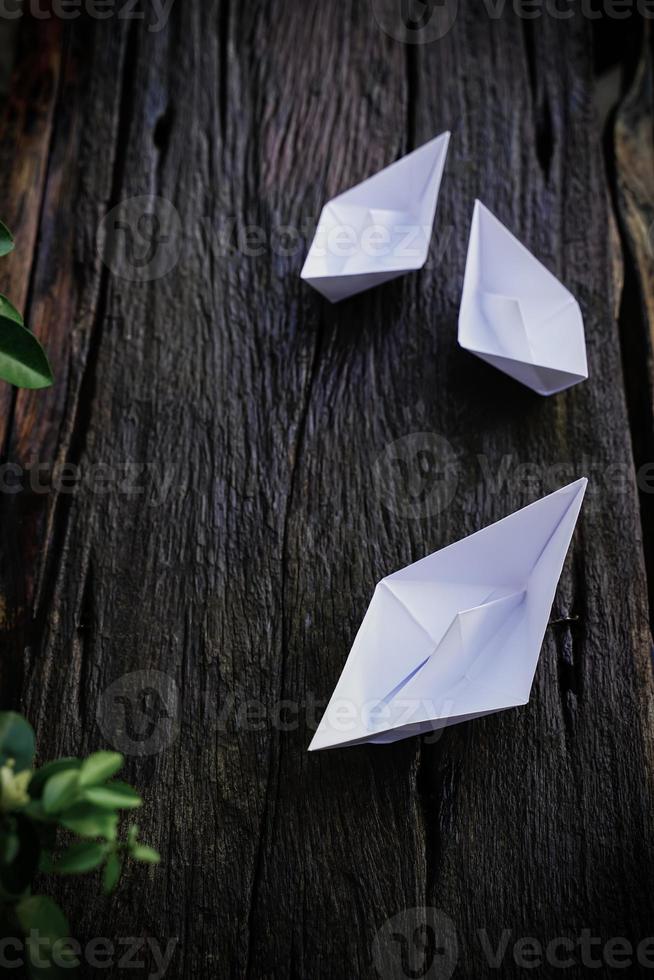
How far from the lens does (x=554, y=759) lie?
0.80 meters

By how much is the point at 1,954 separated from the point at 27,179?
99cm

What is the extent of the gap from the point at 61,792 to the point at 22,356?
374mm

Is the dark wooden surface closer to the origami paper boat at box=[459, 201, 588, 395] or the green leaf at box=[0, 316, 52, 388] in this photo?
the origami paper boat at box=[459, 201, 588, 395]

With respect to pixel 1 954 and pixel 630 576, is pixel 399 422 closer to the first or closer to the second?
pixel 630 576

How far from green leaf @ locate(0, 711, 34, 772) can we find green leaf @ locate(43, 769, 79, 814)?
0.04m

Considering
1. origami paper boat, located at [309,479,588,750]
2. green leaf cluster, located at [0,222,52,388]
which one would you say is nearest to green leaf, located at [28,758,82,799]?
origami paper boat, located at [309,479,588,750]

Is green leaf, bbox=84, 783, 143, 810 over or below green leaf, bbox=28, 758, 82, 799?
below

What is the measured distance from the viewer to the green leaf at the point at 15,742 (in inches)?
23.3

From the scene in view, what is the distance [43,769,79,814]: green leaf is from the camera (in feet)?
1.82

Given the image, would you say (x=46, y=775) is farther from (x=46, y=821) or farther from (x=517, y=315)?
(x=517, y=315)

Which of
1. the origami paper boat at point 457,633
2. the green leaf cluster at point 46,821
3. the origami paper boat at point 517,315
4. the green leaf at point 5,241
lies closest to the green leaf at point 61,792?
the green leaf cluster at point 46,821

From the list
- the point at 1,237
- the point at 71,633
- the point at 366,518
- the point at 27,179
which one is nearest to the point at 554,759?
the point at 366,518

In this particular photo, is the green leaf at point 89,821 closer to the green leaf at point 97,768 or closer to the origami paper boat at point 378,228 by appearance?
the green leaf at point 97,768

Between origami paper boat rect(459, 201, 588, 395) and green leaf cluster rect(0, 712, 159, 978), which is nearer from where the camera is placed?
green leaf cluster rect(0, 712, 159, 978)
